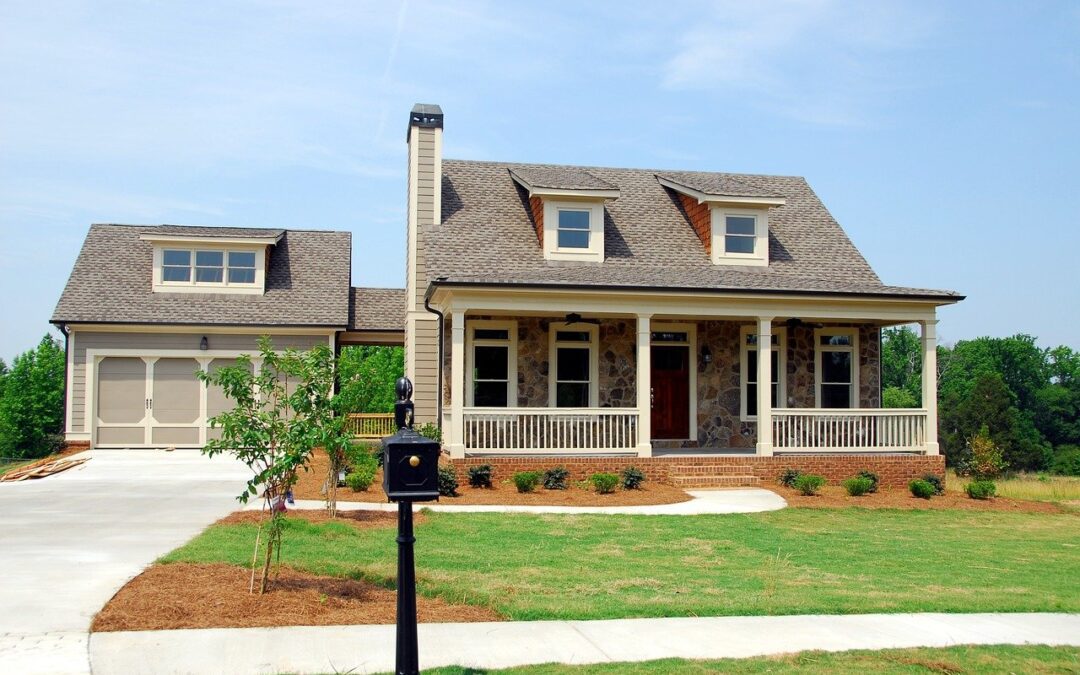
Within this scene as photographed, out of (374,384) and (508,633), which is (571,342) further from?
(508,633)

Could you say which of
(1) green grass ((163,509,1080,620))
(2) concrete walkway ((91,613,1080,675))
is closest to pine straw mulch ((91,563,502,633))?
(2) concrete walkway ((91,613,1080,675))

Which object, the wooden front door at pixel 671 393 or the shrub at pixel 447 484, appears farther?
the wooden front door at pixel 671 393

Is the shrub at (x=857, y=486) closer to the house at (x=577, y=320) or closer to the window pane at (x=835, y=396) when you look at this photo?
the house at (x=577, y=320)

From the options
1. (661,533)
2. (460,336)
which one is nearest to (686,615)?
(661,533)

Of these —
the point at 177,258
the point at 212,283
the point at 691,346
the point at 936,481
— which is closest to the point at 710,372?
the point at 691,346

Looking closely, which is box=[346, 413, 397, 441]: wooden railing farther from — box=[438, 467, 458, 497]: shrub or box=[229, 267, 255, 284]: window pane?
box=[438, 467, 458, 497]: shrub

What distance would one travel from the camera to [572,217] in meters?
20.5

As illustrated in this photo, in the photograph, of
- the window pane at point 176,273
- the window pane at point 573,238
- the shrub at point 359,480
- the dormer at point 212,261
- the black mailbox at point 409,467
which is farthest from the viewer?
the window pane at point 176,273

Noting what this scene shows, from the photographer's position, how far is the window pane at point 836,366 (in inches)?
853

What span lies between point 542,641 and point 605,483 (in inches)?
380

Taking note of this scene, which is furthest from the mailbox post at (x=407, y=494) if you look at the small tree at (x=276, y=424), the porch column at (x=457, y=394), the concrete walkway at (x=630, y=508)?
the porch column at (x=457, y=394)

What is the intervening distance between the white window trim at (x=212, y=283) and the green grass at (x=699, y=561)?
14.4m

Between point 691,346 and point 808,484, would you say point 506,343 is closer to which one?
point 691,346

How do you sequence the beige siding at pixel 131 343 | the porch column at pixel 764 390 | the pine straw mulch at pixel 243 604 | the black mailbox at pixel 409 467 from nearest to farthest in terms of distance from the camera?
1. the black mailbox at pixel 409 467
2. the pine straw mulch at pixel 243 604
3. the porch column at pixel 764 390
4. the beige siding at pixel 131 343
